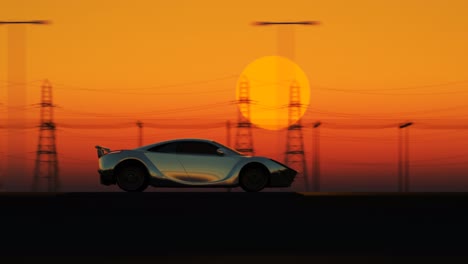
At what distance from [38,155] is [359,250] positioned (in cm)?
3633

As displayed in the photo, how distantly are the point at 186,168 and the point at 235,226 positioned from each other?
7527mm

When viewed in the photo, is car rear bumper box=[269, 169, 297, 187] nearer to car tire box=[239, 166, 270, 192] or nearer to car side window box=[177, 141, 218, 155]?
car tire box=[239, 166, 270, 192]

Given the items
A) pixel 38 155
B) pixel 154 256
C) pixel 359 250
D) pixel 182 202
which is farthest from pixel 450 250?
pixel 38 155

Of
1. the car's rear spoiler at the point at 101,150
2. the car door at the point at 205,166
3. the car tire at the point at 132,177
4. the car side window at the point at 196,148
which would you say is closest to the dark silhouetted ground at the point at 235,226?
the car door at the point at 205,166

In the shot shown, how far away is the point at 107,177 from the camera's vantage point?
2067 cm

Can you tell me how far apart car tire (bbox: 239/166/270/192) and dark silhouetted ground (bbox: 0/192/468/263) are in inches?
82.4

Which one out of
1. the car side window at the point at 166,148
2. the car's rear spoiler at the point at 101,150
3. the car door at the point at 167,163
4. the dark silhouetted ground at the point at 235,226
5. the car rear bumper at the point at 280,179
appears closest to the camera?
the dark silhouetted ground at the point at 235,226

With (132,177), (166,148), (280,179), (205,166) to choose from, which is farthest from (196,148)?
(280,179)

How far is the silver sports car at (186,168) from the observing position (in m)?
20.5

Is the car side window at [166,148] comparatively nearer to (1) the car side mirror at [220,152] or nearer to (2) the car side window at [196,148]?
(2) the car side window at [196,148]

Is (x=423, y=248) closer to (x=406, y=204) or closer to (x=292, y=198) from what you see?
(x=406, y=204)

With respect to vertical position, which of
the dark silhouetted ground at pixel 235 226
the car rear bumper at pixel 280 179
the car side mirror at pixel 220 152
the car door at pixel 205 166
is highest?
the car side mirror at pixel 220 152

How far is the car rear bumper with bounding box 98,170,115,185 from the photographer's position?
20.6 m

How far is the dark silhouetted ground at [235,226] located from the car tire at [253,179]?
209 centimetres
